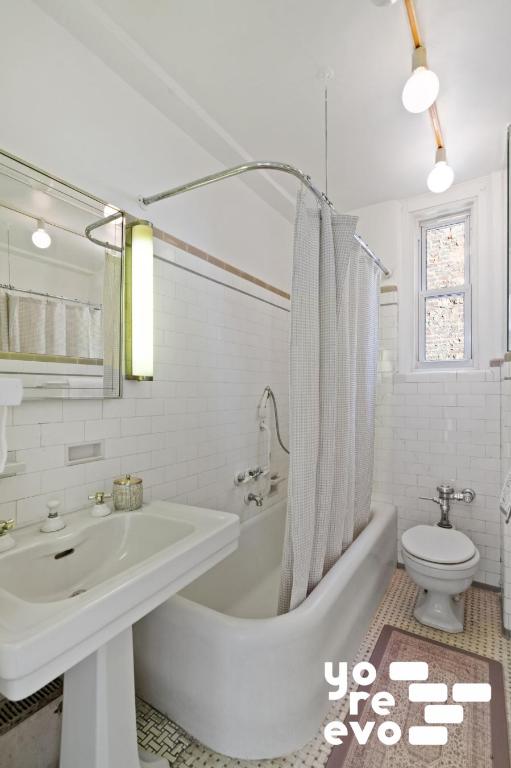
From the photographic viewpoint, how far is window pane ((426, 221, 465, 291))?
2.66 m

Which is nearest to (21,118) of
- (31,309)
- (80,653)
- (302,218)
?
(31,309)

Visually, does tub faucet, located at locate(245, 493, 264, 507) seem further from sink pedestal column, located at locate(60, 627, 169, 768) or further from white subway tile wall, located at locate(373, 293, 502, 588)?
sink pedestal column, located at locate(60, 627, 169, 768)

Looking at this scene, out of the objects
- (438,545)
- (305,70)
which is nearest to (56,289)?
(305,70)

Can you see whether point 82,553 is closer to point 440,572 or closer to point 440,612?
point 440,572

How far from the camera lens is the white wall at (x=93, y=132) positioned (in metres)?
1.25

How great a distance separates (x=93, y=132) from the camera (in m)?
1.47

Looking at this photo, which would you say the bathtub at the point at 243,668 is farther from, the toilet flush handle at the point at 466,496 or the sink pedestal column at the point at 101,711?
the toilet flush handle at the point at 466,496

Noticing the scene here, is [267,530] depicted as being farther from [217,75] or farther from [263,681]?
[217,75]

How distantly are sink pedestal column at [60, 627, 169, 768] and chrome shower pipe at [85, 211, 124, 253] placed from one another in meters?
1.37

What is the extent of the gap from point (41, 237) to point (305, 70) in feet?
4.32

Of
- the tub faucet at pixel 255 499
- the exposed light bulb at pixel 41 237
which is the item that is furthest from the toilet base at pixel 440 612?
the exposed light bulb at pixel 41 237

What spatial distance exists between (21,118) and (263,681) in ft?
6.65

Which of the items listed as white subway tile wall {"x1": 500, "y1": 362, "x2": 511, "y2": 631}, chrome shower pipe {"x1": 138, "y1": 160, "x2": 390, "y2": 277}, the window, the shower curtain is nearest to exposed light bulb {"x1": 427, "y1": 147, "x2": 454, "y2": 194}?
the shower curtain

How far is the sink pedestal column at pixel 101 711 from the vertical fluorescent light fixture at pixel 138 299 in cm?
96
